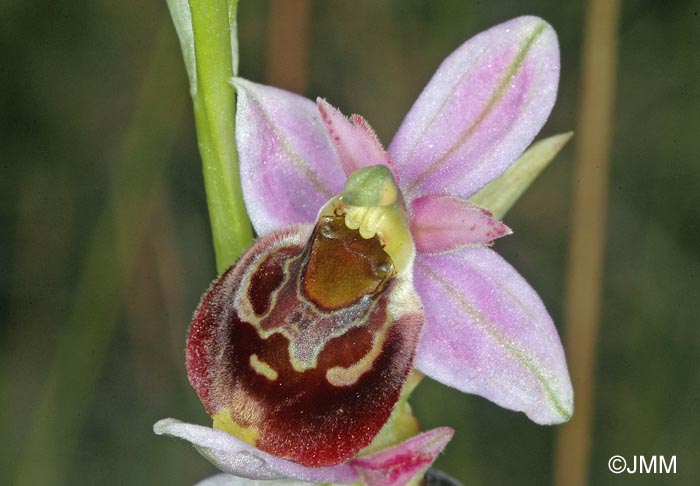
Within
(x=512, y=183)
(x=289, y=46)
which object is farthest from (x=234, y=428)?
(x=289, y=46)

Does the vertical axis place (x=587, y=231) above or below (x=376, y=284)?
below

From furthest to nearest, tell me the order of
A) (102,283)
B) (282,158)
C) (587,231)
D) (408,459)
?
(102,283), (587,231), (282,158), (408,459)

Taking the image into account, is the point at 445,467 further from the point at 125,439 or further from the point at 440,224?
the point at 440,224

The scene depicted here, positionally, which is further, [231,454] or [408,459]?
[408,459]

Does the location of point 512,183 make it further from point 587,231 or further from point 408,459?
point 587,231

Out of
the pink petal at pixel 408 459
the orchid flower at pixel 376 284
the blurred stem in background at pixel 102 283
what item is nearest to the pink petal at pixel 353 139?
the orchid flower at pixel 376 284

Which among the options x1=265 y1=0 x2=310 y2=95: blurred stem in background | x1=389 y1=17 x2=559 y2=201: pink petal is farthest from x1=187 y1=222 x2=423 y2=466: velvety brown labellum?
x1=265 y1=0 x2=310 y2=95: blurred stem in background
